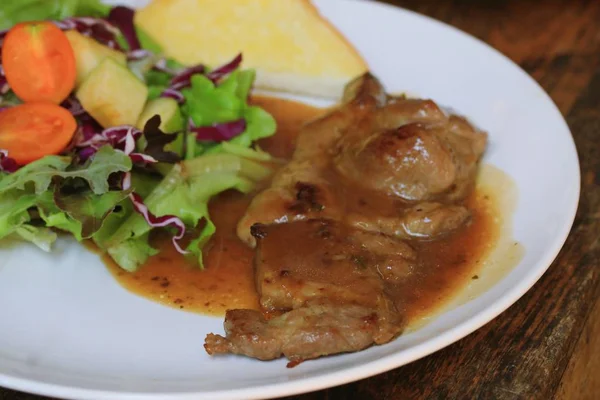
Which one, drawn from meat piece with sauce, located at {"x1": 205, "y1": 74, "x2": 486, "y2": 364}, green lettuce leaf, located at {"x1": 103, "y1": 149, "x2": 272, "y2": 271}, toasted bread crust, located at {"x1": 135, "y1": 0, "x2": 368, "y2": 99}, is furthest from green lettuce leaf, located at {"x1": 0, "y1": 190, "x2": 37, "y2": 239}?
toasted bread crust, located at {"x1": 135, "y1": 0, "x2": 368, "y2": 99}

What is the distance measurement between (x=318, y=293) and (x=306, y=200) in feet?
1.73

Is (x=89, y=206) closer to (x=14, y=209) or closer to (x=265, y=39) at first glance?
(x=14, y=209)

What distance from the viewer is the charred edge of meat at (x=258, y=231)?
265cm

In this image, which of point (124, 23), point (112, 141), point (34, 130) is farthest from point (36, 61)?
point (124, 23)

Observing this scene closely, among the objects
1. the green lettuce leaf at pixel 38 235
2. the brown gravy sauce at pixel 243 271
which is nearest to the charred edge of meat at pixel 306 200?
the brown gravy sauce at pixel 243 271

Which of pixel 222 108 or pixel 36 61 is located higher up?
pixel 36 61

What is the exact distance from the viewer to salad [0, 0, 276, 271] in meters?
2.85

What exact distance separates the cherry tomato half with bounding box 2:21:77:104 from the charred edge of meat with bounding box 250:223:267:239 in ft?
4.02

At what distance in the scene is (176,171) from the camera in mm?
3098

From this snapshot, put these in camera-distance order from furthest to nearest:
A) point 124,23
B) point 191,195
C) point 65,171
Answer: point 124,23, point 191,195, point 65,171

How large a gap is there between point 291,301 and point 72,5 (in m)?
2.43

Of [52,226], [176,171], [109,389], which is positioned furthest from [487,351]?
[52,226]

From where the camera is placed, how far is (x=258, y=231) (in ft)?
8.75

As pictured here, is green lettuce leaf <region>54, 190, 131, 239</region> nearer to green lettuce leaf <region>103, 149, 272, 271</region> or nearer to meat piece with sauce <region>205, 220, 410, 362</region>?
green lettuce leaf <region>103, 149, 272, 271</region>
